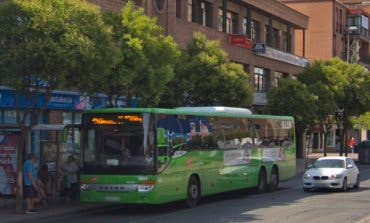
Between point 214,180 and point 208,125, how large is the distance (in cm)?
181

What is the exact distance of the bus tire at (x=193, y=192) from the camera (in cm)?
1995

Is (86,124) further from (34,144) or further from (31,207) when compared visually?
(34,144)

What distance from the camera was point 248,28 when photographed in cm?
5025

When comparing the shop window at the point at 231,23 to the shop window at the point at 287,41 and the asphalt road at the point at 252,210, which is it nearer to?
the shop window at the point at 287,41

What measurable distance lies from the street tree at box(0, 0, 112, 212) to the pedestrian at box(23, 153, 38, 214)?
194 cm

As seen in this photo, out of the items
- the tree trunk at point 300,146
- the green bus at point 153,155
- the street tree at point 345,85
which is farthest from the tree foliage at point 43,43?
the tree trunk at point 300,146

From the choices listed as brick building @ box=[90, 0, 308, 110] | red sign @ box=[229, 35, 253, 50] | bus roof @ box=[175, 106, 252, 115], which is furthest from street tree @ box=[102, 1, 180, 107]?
red sign @ box=[229, 35, 253, 50]

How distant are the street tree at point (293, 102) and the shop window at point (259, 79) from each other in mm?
7947

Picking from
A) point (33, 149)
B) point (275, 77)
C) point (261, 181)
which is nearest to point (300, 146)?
point (275, 77)

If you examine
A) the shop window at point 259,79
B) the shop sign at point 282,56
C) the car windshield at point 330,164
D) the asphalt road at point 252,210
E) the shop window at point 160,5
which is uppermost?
the shop window at point 160,5

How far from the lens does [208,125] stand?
21.0 metres

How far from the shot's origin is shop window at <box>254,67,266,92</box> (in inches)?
2010

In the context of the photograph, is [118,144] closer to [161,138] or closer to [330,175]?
[161,138]

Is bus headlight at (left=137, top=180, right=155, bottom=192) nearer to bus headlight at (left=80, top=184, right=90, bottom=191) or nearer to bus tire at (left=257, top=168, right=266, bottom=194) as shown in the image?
bus headlight at (left=80, top=184, right=90, bottom=191)
